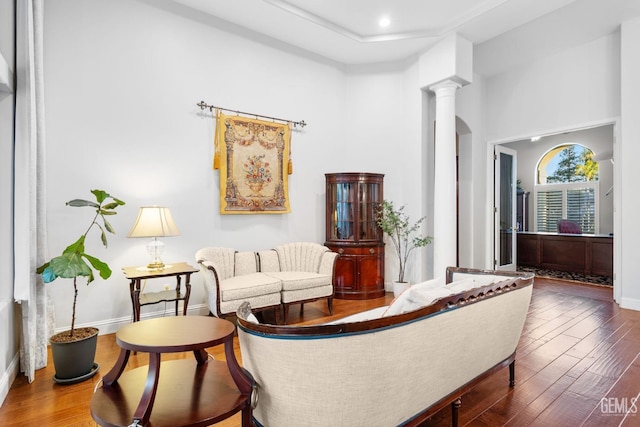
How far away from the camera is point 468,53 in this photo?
485 centimetres

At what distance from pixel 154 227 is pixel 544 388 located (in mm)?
3461

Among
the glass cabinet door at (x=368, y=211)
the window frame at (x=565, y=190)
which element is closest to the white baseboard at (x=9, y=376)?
the glass cabinet door at (x=368, y=211)

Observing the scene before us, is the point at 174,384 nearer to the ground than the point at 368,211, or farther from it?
nearer to the ground

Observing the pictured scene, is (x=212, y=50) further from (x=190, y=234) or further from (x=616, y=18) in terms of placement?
(x=616, y=18)

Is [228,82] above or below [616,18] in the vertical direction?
below

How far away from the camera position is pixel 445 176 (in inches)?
191

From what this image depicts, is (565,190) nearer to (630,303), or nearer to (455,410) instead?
(630,303)

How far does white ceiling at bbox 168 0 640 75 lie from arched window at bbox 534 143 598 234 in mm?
3657

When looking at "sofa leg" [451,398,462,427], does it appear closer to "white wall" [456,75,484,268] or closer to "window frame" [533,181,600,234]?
"white wall" [456,75,484,268]

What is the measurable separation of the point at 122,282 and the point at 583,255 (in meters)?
7.70

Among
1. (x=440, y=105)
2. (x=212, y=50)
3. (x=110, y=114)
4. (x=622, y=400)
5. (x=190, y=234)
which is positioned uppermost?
(x=212, y=50)

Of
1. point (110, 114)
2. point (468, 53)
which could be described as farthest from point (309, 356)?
point (468, 53)

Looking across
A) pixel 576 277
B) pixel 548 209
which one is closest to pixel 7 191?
pixel 576 277

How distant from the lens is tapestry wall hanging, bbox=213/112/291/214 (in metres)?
4.29
